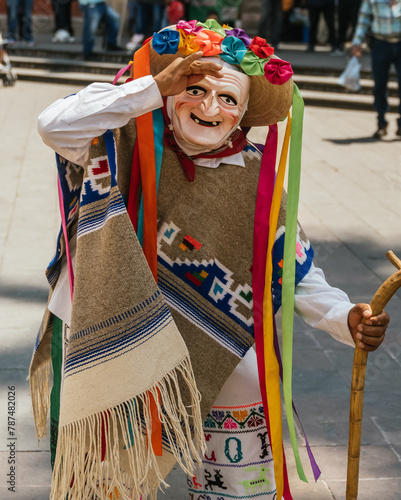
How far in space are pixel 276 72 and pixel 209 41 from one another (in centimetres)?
22

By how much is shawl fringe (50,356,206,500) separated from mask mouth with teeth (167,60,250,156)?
665 mm

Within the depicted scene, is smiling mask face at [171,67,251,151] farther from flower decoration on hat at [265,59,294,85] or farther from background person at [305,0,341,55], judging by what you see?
background person at [305,0,341,55]

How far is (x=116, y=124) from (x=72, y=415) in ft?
2.74

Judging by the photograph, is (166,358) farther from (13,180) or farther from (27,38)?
(27,38)

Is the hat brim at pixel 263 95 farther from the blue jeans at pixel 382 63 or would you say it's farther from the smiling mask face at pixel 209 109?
the blue jeans at pixel 382 63

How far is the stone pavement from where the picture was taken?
129 inches

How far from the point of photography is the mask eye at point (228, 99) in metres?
2.38

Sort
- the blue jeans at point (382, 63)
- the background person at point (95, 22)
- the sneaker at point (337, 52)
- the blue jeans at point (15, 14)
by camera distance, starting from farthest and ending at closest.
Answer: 1. the sneaker at point (337, 52)
2. the blue jeans at point (15, 14)
3. the background person at point (95, 22)
4. the blue jeans at point (382, 63)

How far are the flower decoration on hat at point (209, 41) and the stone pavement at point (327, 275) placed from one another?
5.71 ft

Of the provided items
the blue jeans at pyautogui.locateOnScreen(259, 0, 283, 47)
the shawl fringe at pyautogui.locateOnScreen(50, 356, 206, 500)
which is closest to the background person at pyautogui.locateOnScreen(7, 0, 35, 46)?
the blue jeans at pyautogui.locateOnScreen(259, 0, 283, 47)

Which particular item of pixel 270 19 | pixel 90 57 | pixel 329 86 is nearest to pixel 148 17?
pixel 90 57

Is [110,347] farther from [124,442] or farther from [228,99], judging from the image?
[228,99]

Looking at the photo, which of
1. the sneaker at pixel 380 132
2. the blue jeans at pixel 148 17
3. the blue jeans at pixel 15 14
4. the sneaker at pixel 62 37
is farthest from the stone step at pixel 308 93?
the sneaker at pixel 62 37

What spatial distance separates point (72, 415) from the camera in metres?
2.23
